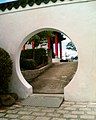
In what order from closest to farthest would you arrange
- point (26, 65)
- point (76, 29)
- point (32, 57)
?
point (76, 29)
point (26, 65)
point (32, 57)

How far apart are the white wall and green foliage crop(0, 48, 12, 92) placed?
0.72m

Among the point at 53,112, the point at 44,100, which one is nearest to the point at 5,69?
the point at 44,100

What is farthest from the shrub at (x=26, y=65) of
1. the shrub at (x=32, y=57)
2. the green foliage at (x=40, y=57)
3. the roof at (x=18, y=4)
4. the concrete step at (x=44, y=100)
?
the roof at (x=18, y=4)

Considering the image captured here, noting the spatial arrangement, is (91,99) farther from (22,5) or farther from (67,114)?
(22,5)

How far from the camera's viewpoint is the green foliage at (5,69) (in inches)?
293

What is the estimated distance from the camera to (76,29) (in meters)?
7.46

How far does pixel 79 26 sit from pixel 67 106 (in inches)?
95.8

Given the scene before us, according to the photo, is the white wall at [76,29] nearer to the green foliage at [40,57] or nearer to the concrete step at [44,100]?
the concrete step at [44,100]

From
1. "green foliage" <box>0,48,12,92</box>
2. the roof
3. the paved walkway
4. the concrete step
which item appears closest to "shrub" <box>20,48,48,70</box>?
the concrete step

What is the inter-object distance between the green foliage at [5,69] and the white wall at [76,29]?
28.4 inches

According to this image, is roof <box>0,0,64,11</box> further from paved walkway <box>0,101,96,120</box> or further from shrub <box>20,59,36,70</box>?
shrub <box>20,59,36,70</box>

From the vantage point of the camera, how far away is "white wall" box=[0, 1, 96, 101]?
24.1 ft

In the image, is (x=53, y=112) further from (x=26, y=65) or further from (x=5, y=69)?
(x=26, y=65)

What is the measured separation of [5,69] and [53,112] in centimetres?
210
